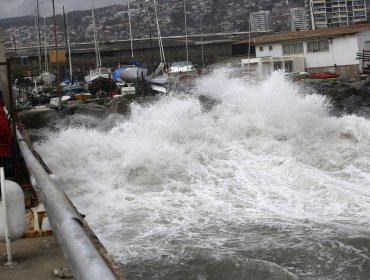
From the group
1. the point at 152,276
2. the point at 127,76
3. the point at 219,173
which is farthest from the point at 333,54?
the point at 152,276

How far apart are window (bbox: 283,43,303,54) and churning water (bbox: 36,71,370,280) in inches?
1095

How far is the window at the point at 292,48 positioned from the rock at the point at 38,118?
101 feet

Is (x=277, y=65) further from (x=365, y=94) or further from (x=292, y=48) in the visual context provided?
(x=365, y=94)

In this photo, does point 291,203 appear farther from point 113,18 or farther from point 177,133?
point 113,18

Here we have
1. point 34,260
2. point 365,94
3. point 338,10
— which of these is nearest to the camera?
point 34,260

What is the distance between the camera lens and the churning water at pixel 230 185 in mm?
8531

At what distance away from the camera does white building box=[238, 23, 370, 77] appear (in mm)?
46906

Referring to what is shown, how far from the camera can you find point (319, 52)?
49781 millimetres

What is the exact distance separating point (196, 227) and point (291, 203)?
2.68 meters

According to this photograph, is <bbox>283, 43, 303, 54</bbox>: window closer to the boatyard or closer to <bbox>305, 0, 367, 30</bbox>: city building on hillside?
the boatyard

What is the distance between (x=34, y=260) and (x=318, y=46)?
47.1 metres

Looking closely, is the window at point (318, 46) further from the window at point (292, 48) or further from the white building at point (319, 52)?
the window at point (292, 48)

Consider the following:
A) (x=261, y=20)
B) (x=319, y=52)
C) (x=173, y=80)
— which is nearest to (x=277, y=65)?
(x=319, y=52)

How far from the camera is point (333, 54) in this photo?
48594 mm
